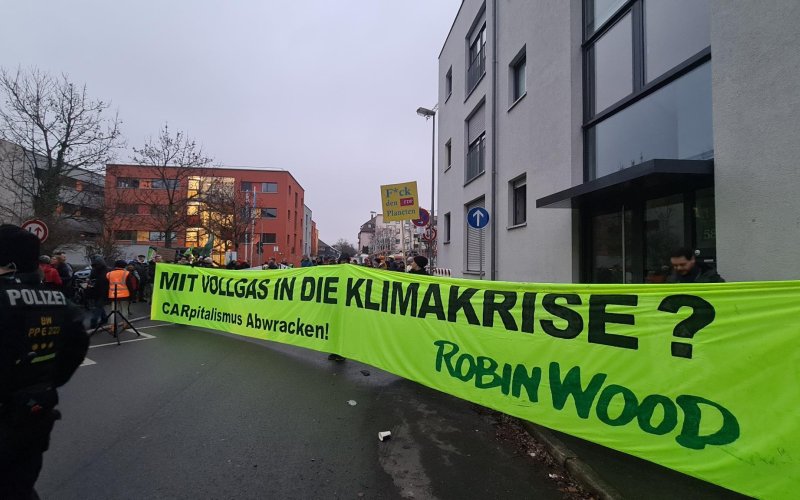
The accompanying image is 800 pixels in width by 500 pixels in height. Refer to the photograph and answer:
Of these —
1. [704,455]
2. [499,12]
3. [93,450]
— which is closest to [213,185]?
[499,12]

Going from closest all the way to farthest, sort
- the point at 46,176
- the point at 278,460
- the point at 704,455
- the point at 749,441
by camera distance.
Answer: the point at 749,441
the point at 704,455
the point at 278,460
the point at 46,176

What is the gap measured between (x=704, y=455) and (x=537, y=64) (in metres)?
9.53

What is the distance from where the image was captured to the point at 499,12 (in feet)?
41.0

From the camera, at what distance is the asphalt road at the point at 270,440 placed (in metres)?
3.02

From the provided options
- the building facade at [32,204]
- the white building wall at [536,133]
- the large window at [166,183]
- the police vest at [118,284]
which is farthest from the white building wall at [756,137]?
the large window at [166,183]

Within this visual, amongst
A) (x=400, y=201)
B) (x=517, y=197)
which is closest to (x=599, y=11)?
(x=517, y=197)

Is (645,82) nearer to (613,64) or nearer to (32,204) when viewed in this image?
(613,64)

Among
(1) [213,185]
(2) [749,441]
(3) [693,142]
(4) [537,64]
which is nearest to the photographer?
(2) [749,441]

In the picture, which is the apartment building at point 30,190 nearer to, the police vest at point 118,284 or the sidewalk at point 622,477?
the police vest at point 118,284

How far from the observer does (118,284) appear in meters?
8.45

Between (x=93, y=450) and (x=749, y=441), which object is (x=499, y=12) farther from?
(x=93, y=450)

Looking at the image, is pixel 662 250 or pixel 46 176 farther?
pixel 46 176

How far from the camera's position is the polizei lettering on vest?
6.25 feet

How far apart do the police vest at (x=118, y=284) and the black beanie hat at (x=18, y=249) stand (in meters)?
7.42
